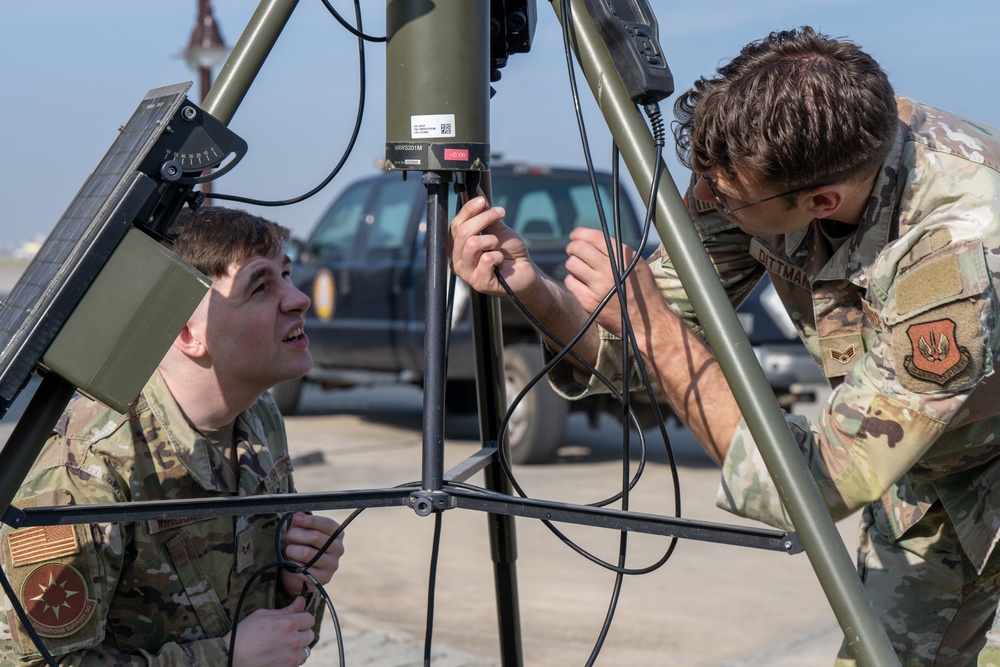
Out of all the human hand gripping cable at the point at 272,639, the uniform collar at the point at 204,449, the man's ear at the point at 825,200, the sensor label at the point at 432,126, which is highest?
the sensor label at the point at 432,126

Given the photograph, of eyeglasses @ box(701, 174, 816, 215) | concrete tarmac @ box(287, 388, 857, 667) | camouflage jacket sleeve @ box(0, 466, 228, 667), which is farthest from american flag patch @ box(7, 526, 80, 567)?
concrete tarmac @ box(287, 388, 857, 667)

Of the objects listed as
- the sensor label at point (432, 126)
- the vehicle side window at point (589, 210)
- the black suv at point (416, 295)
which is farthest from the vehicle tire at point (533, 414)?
the sensor label at point (432, 126)

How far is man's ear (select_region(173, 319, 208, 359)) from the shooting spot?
224cm

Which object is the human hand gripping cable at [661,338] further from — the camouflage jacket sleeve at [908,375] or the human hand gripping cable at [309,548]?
the human hand gripping cable at [309,548]

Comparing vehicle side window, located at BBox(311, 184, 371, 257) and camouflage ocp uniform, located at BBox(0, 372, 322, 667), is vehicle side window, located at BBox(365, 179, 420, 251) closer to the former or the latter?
vehicle side window, located at BBox(311, 184, 371, 257)

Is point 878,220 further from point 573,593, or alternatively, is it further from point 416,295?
point 416,295

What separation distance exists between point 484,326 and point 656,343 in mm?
474

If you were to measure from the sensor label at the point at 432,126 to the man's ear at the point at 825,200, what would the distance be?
2.15ft

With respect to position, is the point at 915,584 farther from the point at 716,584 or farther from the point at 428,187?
the point at 716,584

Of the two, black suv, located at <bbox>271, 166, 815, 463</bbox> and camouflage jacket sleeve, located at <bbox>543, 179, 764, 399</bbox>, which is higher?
black suv, located at <bbox>271, 166, 815, 463</bbox>

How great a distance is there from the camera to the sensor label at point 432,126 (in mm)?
1581

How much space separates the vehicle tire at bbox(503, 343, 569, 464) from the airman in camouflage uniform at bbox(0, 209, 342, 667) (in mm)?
4503

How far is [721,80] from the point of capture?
196 centimetres

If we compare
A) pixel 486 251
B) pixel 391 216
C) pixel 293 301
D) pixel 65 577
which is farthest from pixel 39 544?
pixel 391 216
